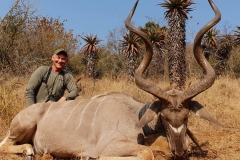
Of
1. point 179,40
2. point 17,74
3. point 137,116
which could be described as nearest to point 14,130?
point 137,116

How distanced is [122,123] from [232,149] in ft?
4.92

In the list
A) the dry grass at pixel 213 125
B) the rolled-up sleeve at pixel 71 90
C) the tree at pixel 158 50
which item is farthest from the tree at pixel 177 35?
the rolled-up sleeve at pixel 71 90

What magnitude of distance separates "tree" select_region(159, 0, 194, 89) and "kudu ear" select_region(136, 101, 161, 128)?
7.79 metres

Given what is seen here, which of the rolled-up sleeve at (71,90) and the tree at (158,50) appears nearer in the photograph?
the rolled-up sleeve at (71,90)

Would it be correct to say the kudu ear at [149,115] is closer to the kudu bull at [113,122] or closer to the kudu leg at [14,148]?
the kudu bull at [113,122]

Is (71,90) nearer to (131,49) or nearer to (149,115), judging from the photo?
(149,115)

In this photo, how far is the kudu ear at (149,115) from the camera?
3.22 meters

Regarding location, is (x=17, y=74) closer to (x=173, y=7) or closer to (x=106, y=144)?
(x=173, y=7)

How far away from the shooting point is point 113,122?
3.51 m

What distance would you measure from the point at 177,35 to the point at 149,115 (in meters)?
8.71

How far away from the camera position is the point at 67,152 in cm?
363

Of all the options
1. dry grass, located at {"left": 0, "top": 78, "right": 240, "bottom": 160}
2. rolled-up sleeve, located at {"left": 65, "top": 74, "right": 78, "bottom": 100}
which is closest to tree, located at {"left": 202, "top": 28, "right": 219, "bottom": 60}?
dry grass, located at {"left": 0, "top": 78, "right": 240, "bottom": 160}

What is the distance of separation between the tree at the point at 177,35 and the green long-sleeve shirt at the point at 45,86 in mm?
6563

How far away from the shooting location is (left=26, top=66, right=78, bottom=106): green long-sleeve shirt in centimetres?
461
